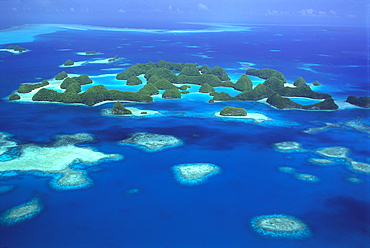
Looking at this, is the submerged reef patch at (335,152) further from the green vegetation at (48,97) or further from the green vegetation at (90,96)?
the green vegetation at (48,97)

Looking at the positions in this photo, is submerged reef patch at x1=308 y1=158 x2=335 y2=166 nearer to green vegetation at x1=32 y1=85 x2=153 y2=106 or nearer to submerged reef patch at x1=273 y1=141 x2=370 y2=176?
submerged reef patch at x1=273 y1=141 x2=370 y2=176

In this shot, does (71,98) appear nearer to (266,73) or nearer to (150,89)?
(150,89)

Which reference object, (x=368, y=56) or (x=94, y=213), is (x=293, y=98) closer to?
(x=94, y=213)

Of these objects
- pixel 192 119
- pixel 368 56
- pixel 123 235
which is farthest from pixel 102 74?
pixel 368 56

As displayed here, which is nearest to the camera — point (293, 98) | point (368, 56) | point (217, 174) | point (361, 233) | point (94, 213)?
point (361, 233)

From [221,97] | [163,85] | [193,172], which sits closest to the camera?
[193,172]

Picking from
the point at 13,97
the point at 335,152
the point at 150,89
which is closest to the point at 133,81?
the point at 150,89
